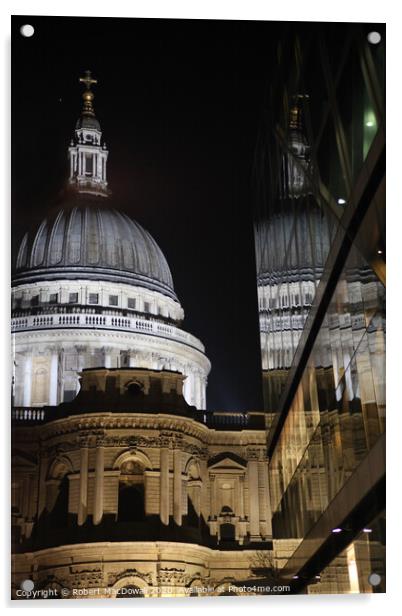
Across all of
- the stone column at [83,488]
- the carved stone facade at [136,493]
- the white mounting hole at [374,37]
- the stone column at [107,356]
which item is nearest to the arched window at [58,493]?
the carved stone facade at [136,493]

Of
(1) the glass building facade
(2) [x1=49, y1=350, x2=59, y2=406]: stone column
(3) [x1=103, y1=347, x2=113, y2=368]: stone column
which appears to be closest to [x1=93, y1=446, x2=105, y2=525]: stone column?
(2) [x1=49, y1=350, x2=59, y2=406]: stone column

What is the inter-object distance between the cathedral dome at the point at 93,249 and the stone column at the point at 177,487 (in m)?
1.74

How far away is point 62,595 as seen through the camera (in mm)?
9352

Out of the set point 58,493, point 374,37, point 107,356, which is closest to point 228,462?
point 107,356

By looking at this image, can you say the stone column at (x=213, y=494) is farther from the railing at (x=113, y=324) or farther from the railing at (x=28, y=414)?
the railing at (x=28, y=414)

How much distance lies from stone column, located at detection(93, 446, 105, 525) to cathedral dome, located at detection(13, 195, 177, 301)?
1.85 metres

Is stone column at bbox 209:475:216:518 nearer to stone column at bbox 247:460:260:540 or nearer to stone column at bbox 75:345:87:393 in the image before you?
stone column at bbox 247:460:260:540

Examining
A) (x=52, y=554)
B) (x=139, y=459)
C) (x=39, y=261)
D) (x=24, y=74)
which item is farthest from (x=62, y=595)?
(x=24, y=74)

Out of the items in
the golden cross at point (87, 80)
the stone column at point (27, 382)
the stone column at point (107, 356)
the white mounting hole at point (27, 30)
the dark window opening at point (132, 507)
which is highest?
the white mounting hole at point (27, 30)

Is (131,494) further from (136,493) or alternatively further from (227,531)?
(227,531)

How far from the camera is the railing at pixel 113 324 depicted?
423 inches

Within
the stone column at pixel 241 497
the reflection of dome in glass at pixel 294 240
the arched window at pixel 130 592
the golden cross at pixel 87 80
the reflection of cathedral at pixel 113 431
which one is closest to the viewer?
the arched window at pixel 130 592

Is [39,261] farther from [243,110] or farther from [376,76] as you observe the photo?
[376,76]

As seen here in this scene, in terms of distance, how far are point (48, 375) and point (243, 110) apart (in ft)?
11.4
